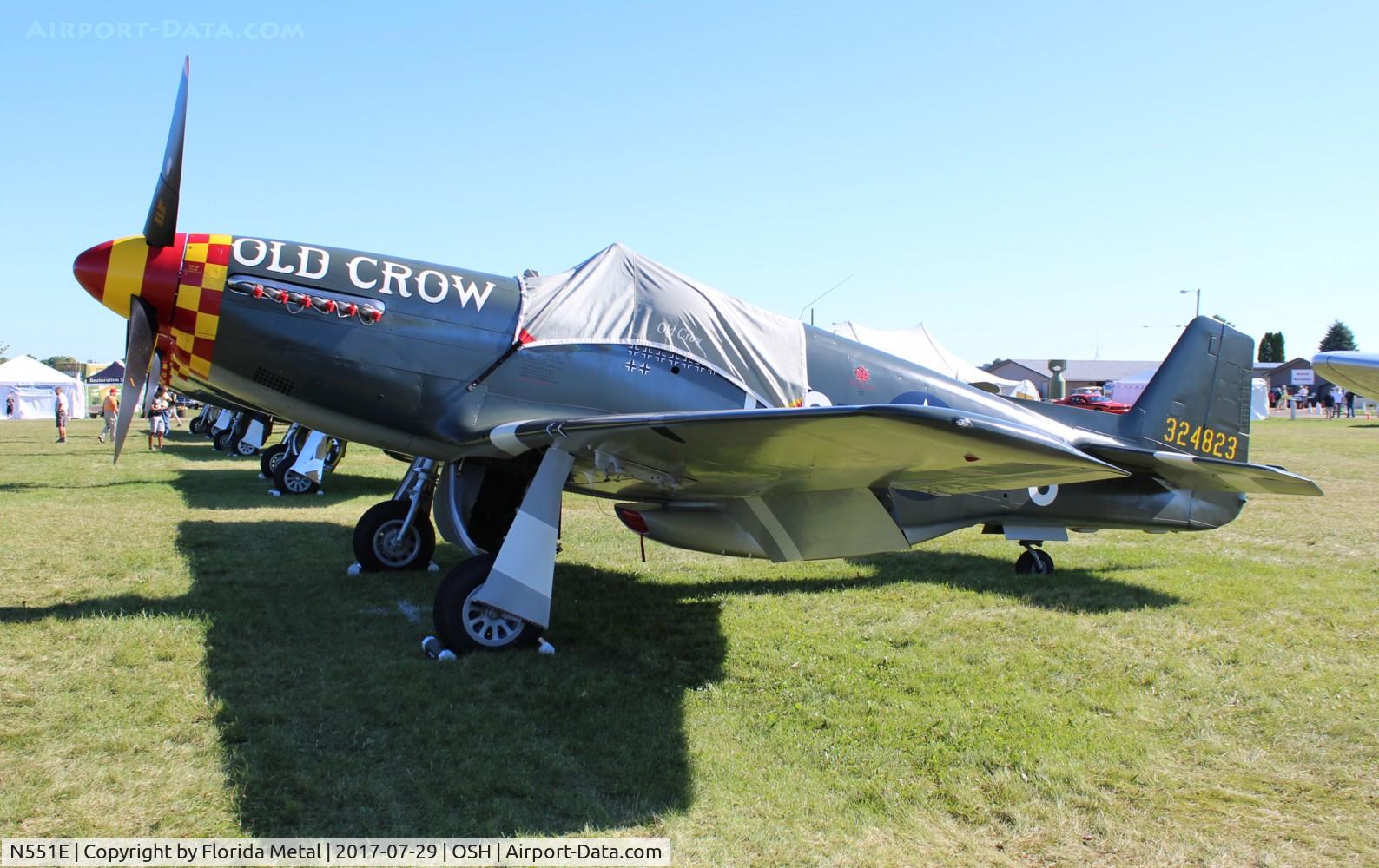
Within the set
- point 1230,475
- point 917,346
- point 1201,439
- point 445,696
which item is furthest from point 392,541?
point 917,346

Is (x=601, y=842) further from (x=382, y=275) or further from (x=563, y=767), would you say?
(x=382, y=275)

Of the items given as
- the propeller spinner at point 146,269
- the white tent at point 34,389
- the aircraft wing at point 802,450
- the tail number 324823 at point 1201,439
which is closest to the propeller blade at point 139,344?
the propeller spinner at point 146,269

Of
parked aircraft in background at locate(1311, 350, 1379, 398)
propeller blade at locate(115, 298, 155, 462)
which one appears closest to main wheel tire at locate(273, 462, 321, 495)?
propeller blade at locate(115, 298, 155, 462)

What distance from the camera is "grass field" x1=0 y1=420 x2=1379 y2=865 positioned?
10.6ft

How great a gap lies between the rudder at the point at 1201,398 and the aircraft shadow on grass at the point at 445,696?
4.85 ft

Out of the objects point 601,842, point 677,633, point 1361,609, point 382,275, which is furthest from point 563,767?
point 1361,609

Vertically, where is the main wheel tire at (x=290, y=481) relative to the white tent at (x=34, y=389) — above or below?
above

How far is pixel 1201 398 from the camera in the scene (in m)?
7.70

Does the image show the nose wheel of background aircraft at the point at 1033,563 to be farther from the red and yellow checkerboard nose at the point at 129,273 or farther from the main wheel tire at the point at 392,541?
the red and yellow checkerboard nose at the point at 129,273

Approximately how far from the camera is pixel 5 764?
343 cm

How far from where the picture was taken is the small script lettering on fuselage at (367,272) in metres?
5.32

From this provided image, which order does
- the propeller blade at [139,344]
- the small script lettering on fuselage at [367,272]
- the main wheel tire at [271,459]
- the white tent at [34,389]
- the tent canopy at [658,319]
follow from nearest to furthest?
the propeller blade at [139,344] < the small script lettering on fuselage at [367,272] < the tent canopy at [658,319] < the main wheel tire at [271,459] < the white tent at [34,389]

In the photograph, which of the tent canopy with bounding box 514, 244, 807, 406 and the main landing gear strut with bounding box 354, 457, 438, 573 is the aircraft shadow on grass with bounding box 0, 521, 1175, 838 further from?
the tent canopy with bounding box 514, 244, 807, 406

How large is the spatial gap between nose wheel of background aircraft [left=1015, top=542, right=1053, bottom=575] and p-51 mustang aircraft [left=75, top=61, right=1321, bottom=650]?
1.34m
